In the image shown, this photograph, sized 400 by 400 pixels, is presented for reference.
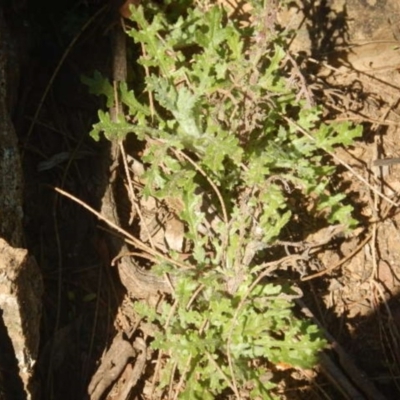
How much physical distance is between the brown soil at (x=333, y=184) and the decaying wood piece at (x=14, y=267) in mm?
312

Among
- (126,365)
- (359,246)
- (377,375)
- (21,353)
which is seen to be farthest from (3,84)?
(377,375)

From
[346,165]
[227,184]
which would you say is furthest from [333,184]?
[227,184]

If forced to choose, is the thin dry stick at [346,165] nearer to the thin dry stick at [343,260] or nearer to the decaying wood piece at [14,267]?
the thin dry stick at [343,260]

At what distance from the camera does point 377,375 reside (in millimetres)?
3334

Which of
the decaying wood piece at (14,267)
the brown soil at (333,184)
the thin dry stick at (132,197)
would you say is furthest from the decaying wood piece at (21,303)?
the thin dry stick at (132,197)

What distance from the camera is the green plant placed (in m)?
3.08

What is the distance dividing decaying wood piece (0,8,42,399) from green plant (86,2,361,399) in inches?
17.1

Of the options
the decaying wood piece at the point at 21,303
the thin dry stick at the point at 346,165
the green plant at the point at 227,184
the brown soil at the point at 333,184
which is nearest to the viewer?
the decaying wood piece at the point at 21,303

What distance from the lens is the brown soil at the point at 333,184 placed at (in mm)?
3320

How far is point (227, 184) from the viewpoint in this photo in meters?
3.39

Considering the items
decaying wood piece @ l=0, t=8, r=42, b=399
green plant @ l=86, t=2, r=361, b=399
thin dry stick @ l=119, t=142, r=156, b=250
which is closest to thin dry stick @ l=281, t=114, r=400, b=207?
green plant @ l=86, t=2, r=361, b=399

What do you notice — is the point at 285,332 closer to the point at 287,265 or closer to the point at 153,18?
the point at 287,265

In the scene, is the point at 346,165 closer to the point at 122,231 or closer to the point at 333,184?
the point at 333,184

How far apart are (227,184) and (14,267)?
1155 mm
